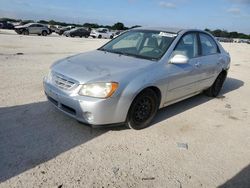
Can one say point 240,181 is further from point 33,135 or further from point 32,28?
point 32,28

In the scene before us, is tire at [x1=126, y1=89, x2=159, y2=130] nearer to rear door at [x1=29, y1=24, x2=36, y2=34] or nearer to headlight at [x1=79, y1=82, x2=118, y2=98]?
headlight at [x1=79, y1=82, x2=118, y2=98]

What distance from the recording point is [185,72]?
494 cm

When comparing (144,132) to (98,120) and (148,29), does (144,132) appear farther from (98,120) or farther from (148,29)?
(148,29)

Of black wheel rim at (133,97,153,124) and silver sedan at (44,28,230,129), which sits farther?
black wheel rim at (133,97,153,124)

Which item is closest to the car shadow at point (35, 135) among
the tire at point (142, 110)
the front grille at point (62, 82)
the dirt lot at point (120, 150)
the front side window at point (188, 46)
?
the dirt lot at point (120, 150)

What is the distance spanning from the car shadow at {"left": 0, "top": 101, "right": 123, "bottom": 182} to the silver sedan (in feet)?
1.16

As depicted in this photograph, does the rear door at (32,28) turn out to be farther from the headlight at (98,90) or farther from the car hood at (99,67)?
the headlight at (98,90)

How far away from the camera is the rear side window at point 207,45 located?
5750mm

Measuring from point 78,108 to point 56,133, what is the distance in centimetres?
61

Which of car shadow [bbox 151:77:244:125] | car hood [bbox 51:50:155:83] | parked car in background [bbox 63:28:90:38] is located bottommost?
parked car in background [bbox 63:28:90:38]

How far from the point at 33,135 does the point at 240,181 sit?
2915 millimetres

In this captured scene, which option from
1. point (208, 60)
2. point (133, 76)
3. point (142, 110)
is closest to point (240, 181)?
point (142, 110)

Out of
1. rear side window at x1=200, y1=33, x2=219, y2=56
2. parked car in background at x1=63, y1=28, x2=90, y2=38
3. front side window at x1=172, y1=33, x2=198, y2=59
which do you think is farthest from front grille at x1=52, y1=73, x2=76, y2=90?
parked car in background at x1=63, y1=28, x2=90, y2=38

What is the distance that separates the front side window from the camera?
489 centimetres
